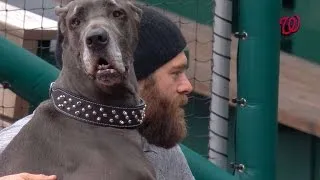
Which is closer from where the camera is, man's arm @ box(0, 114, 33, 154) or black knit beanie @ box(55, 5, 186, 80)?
man's arm @ box(0, 114, 33, 154)

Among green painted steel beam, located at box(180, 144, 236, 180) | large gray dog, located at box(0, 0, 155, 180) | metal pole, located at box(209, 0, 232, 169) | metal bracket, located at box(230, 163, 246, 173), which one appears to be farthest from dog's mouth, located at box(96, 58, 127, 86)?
metal pole, located at box(209, 0, 232, 169)

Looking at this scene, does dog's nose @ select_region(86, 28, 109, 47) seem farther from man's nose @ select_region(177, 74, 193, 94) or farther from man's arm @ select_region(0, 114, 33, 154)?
man's nose @ select_region(177, 74, 193, 94)

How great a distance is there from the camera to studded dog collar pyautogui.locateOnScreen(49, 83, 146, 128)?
2137 mm

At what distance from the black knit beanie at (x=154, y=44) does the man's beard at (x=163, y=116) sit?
0.06m

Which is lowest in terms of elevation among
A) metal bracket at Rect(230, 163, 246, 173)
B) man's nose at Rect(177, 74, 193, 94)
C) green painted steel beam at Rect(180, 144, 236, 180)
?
metal bracket at Rect(230, 163, 246, 173)

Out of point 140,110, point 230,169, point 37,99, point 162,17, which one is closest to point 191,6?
point 230,169

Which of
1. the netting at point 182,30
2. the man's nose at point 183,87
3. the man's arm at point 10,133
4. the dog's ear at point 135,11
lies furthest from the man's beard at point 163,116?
the netting at point 182,30

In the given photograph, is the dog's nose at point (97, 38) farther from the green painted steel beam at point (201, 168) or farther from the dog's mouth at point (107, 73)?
the green painted steel beam at point (201, 168)

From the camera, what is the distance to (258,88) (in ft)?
13.8

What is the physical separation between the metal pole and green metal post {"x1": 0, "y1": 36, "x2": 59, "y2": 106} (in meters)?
0.99

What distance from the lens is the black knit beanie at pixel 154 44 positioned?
296cm

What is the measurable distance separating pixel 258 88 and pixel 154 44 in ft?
4.33

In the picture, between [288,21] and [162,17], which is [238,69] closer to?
[162,17]

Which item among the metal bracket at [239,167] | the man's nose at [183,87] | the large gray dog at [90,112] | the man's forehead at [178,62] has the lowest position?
the metal bracket at [239,167]
